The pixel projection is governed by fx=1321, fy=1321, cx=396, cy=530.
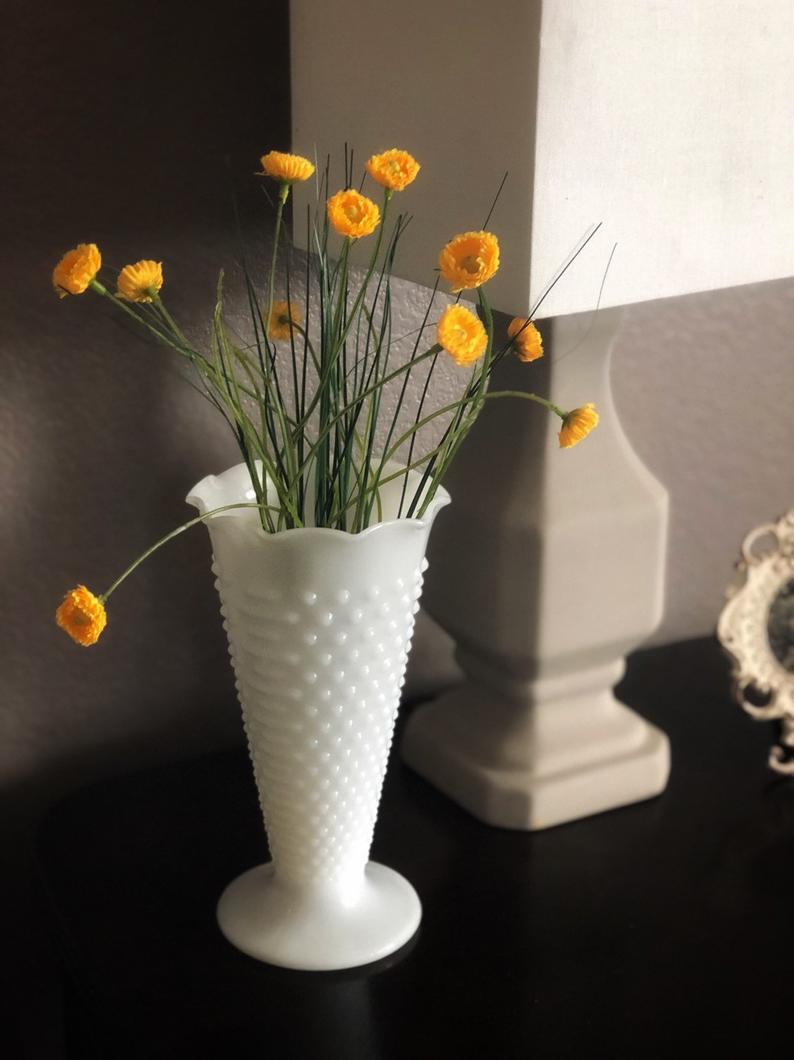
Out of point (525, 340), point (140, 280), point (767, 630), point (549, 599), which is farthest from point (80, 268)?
point (767, 630)

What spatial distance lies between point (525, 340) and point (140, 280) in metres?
0.23

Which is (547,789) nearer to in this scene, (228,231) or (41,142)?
(228,231)

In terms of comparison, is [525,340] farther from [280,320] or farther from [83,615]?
[83,615]

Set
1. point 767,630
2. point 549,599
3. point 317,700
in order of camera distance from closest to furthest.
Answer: point 317,700
point 549,599
point 767,630

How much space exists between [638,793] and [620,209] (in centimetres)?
48

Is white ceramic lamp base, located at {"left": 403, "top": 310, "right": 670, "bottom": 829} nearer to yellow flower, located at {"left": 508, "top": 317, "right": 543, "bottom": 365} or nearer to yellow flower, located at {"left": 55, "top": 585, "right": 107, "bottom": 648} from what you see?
yellow flower, located at {"left": 508, "top": 317, "right": 543, "bottom": 365}

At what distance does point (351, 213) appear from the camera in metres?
0.70

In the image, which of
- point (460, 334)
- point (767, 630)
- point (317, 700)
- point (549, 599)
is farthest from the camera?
point (767, 630)

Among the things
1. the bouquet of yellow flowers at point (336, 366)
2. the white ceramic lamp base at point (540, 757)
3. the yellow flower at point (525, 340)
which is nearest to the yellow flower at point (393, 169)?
the bouquet of yellow flowers at point (336, 366)

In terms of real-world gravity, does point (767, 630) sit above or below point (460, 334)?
below

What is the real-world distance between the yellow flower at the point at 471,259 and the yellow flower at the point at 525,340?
0.08 m

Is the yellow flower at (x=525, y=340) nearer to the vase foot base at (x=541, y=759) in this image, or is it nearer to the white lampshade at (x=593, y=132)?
the white lampshade at (x=593, y=132)

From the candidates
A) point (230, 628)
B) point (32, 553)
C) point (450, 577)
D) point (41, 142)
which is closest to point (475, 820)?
point (450, 577)

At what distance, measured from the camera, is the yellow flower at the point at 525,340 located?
78cm
